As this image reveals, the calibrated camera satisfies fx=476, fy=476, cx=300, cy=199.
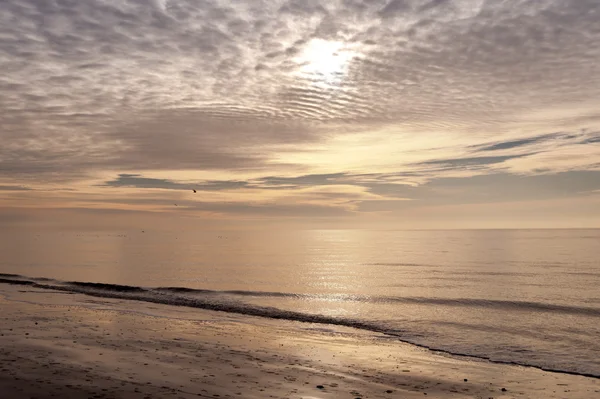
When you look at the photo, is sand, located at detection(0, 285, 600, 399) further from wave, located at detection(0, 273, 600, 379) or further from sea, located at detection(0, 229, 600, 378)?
sea, located at detection(0, 229, 600, 378)

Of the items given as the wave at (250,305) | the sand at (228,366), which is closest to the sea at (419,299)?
the wave at (250,305)

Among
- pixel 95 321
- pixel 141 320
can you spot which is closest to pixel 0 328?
pixel 95 321

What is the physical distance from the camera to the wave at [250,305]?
3288 cm

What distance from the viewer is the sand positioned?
50.5 ft

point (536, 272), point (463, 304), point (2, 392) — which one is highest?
point (536, 272)

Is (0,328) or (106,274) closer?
(0,328)

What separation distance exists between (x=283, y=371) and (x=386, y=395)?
4.32 m

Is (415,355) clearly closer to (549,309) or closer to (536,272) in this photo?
(549,309)

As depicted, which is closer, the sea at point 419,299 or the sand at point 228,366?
the sand at point 228,366

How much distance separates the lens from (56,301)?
3816cm

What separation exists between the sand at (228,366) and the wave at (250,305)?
332cm

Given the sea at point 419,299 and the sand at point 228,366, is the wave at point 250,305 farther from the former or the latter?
the sand at point 228,366

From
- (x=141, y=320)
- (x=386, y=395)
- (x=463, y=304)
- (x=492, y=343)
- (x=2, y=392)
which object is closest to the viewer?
(x=2, y=392)

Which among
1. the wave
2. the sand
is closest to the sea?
the wave
